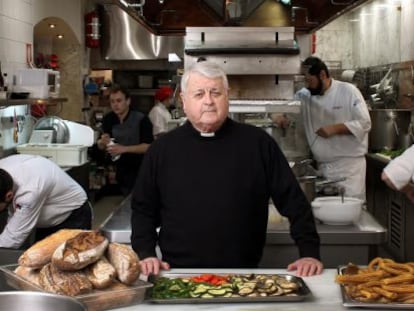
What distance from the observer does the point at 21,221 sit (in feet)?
10.5

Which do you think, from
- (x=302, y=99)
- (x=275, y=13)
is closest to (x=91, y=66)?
(x=302, y=99)

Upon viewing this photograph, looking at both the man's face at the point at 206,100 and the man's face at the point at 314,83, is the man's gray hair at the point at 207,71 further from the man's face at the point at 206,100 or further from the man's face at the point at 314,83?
the man's face at the point at 314,83

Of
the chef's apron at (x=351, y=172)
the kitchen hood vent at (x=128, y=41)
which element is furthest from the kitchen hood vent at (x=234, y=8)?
the kitchen hood vent at (x=128, y=41)

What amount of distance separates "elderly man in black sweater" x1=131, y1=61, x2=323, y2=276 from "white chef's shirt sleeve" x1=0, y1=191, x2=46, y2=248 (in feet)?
3.03

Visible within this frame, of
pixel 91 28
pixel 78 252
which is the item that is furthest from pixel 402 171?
pixel 91 28

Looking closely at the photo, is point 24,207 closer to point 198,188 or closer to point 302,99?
point 198,188

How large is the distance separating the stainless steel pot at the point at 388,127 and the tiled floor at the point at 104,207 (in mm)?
3200

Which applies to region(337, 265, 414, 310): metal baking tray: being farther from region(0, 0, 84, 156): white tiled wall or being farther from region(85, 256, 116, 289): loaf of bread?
region(0, 0, 84, 156): white tiled wall

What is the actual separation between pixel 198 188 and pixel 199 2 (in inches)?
34.0

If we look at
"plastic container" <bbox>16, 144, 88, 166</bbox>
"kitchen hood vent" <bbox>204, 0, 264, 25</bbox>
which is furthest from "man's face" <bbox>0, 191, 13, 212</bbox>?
"plastic container" <bbox>16, 144, 88, 166</bbox>

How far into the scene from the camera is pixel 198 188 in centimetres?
247

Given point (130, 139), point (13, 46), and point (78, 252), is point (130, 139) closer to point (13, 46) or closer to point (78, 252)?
point (13, 46)

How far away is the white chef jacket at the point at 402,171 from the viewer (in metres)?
2.68

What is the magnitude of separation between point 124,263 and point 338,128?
330 centimetres
